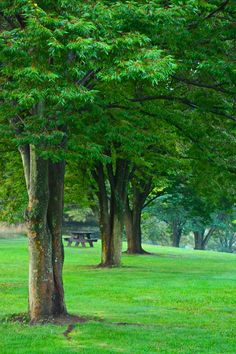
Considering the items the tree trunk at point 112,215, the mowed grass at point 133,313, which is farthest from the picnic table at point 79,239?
the mowed grass at point 133,313

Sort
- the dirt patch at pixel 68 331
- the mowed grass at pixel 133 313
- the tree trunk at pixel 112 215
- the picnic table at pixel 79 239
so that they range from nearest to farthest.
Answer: the mowed grass at pixel 133 313
the dirt patch at pixel 68 331
the tree trunk at pixel 112 215
the picnic table at pixel 79 239

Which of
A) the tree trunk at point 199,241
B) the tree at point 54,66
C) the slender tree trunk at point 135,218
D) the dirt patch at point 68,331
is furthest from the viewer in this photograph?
the tree trunk at point 199,241

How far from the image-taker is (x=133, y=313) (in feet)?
50.4

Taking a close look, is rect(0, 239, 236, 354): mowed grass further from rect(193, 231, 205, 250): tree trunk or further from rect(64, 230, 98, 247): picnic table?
rect(193, 231, 205, 250): tree trunk

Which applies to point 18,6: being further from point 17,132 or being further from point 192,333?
point 192,333

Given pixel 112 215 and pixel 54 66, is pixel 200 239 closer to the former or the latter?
pixel 112 215

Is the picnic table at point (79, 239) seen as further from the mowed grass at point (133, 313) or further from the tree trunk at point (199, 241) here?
the tree trunk at point (199, 241)

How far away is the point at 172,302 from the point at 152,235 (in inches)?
2777

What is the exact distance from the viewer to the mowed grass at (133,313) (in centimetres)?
1103

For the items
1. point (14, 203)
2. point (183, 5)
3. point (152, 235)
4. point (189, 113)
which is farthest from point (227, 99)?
point (152, 235)

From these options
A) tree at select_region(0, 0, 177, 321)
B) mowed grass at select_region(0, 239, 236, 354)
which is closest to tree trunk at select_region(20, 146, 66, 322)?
tree at select_region(0, 0, 177, 321)

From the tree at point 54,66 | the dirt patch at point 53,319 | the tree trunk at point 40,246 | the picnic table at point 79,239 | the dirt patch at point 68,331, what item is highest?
the tree at point 54,66

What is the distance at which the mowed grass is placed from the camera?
11.0 metres

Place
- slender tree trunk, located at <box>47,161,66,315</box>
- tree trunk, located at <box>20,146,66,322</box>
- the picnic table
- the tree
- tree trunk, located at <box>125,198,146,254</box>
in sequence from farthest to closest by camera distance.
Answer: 1. the picnic table
2. tree trunk, located at <box>125,198,146,254</box>
3. slender tree trunk, located at <box>47,161,66,315</box>
4. tree trunk, located at <box>20,146,66,322</box>
5. the tree
